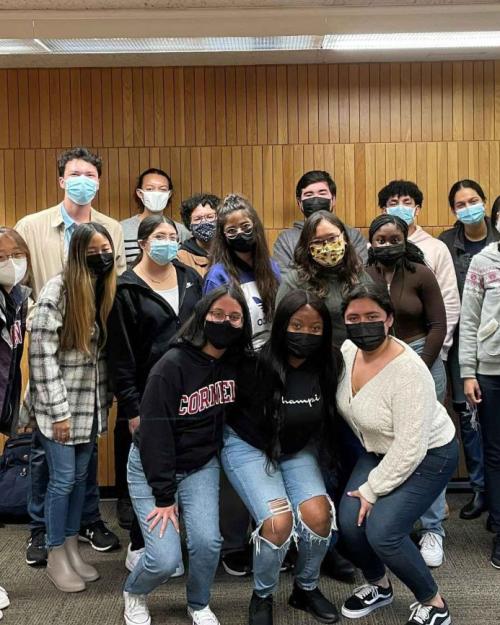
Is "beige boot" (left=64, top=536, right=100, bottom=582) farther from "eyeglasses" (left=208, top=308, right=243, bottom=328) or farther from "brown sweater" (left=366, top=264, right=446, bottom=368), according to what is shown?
"brown sweater" (left=366, top=264, right=446, bottom=368)

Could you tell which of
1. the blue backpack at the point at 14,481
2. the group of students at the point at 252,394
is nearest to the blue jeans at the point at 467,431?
the group of students at the point at 252,394

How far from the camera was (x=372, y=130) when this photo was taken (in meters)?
4.65

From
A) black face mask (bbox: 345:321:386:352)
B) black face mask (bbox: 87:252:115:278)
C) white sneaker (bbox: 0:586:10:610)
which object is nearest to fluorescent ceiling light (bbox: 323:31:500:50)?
black face mask (bbox: 87:252:115:278)

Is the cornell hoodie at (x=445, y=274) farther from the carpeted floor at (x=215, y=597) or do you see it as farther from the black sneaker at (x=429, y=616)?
the black sneaker at (x=429, y=616)

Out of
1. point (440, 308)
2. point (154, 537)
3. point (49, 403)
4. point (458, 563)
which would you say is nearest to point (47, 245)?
point (49, 403)

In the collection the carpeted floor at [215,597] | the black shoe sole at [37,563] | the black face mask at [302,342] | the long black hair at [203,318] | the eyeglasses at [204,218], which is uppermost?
the eyeglasses at [204,218]

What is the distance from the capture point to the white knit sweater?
259 centimetres

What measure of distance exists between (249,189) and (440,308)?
189cm

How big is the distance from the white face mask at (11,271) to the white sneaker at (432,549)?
233cm

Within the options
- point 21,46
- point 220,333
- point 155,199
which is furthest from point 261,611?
point 21,46

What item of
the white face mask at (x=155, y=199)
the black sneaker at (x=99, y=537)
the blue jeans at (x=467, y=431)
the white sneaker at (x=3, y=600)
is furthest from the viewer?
the white face mask at (x=155, y=199)

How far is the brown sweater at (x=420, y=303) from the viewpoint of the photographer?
326cm

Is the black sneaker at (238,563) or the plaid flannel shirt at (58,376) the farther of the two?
the black sneaker at (238,563)

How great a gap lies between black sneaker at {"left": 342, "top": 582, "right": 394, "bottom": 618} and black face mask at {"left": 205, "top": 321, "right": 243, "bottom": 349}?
1219 mm
